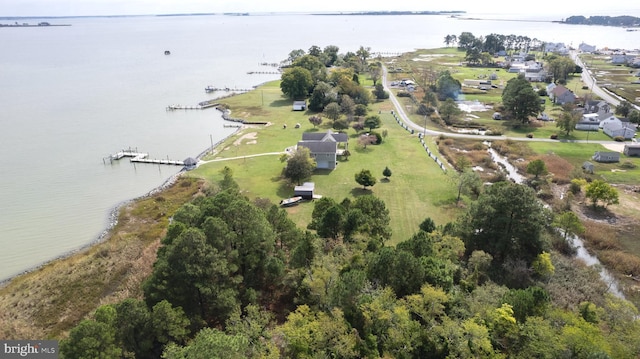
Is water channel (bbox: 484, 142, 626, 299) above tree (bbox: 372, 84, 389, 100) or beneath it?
beneath

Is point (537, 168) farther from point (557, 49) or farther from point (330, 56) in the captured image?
point (557, 49)

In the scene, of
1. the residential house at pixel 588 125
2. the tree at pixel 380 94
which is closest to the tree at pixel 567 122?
the residential house at pixel 588 125

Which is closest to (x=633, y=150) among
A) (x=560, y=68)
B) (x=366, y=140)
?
(x=366, y=140)

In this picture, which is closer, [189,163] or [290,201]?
[290,201]

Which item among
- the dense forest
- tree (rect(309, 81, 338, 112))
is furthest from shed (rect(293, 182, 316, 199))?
tree (rect(309, 81, 338, 112))

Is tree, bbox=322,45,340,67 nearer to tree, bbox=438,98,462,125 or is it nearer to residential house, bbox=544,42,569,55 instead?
tree, bbox=438,98,462,125

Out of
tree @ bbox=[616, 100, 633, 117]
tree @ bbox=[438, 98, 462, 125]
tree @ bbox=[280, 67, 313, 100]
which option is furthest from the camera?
tree @ bbox=[280, 67, 313, 100]
